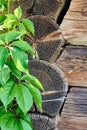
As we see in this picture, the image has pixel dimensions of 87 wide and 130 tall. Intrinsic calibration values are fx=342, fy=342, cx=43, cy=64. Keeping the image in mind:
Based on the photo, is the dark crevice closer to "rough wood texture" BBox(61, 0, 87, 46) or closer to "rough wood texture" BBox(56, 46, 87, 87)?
"rough wood texture" BBox(61, 0, 87, 46)

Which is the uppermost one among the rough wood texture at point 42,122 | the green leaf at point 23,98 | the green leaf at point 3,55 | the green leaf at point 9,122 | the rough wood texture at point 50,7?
the green leaf at point 3,55

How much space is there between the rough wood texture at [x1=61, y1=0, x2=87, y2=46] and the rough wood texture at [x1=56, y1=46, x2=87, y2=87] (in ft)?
0.13

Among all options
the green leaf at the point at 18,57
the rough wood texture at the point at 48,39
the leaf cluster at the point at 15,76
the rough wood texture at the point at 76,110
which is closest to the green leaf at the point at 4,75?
the leaf cluster at the point at 15,76

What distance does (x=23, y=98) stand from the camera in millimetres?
1130

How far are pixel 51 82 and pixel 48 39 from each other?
167mm

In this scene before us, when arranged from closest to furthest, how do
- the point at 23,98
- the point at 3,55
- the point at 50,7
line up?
the point at 3,55, the point at 23,98, the point at 50,7

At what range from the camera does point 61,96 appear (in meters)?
1.33

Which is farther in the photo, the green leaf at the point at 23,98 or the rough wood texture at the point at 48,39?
the rough wood texture at the point at 48,39

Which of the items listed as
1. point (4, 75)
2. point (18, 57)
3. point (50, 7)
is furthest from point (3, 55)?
point (50, 7)

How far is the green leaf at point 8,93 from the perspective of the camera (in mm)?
1130

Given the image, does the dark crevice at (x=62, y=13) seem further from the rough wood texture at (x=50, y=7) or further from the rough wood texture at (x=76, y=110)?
the rough wood texture at (x=76, y=110)

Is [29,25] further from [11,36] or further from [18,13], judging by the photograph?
[11,36]

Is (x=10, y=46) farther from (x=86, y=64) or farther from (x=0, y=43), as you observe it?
(x=86, y=64)

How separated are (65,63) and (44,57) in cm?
9
